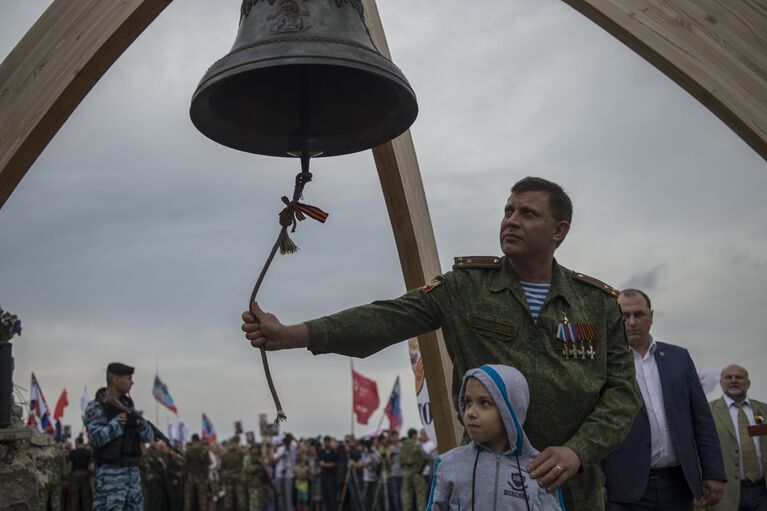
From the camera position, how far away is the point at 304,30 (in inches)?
121

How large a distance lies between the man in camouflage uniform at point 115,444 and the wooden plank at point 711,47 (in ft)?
17.2

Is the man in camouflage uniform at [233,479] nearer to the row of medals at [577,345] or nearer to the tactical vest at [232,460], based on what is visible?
the tactical vest at [232,460]

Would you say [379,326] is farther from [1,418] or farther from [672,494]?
[1,418]

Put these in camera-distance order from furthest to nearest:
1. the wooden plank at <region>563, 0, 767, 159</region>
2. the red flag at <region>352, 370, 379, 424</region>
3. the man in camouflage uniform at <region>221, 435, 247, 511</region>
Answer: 1. the red flag at <region>352, 370, 379, 424</region>
2. the man in camouflage uniform at <region>221, 435, 247, 511</region>
3. the wooden plank at <region>563, 0, 767, 159</region>

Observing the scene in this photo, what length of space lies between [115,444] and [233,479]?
1467 centimetres

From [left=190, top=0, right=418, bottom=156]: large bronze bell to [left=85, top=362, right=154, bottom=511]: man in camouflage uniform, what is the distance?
463cm

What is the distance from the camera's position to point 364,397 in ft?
78.1

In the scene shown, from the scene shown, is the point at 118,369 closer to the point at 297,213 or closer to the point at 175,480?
the point at 297,213

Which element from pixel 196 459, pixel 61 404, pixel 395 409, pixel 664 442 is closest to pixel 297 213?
pixel 664 442

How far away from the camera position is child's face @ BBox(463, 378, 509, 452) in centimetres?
295

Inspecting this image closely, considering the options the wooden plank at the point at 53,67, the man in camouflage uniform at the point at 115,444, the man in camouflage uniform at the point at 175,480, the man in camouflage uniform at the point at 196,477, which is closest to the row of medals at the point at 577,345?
the wooden plank at the point at 53,67

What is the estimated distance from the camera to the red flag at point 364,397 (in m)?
23.6

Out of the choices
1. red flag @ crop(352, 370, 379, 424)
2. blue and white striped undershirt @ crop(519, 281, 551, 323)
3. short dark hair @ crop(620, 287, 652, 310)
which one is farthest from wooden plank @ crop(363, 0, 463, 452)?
red flag @ crop(352, 370, 379, 424)

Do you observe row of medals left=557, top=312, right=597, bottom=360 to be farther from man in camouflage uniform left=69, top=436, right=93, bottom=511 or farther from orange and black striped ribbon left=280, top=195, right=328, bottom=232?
man in camouflage uniform left=69, top=436, right=93, bottom=511
